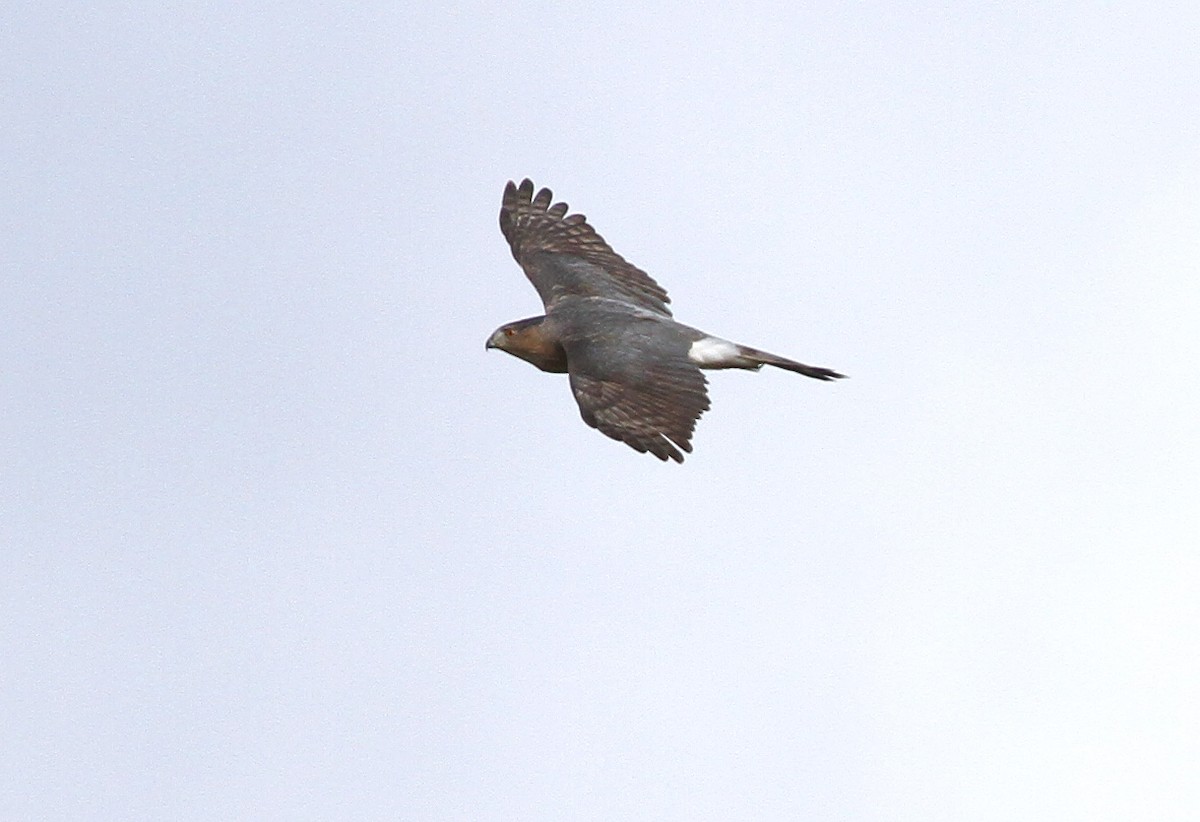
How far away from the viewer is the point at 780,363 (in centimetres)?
2064

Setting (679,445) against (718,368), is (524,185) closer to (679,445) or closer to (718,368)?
(718,368)

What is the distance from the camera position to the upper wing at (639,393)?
18.9 metres

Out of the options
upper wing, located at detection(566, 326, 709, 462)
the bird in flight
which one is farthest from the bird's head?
upper wing, located at detection(566, 326, 709, 462)

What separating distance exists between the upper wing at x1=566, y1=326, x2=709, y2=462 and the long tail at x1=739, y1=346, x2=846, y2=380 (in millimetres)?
651

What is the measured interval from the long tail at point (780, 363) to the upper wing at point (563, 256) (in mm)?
2056

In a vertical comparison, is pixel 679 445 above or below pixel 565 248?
below

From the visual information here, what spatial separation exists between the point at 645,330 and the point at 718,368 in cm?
78

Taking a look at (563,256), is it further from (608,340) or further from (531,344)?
(608,340)

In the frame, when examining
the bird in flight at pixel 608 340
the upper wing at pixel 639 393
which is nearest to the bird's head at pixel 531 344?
the bird in flight at pixel 608 340

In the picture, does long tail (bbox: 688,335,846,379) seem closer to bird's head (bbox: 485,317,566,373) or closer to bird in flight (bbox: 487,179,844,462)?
bird in flight (bbox: 487,179,844,462)

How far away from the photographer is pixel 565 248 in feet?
77.9

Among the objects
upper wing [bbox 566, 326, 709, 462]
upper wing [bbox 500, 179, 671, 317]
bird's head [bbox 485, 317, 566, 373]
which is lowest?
upper wing [bbox 566, 326, 709, 462]

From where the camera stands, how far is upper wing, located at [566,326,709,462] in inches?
744

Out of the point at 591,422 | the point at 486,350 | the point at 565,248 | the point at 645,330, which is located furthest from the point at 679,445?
the point at 565,248
